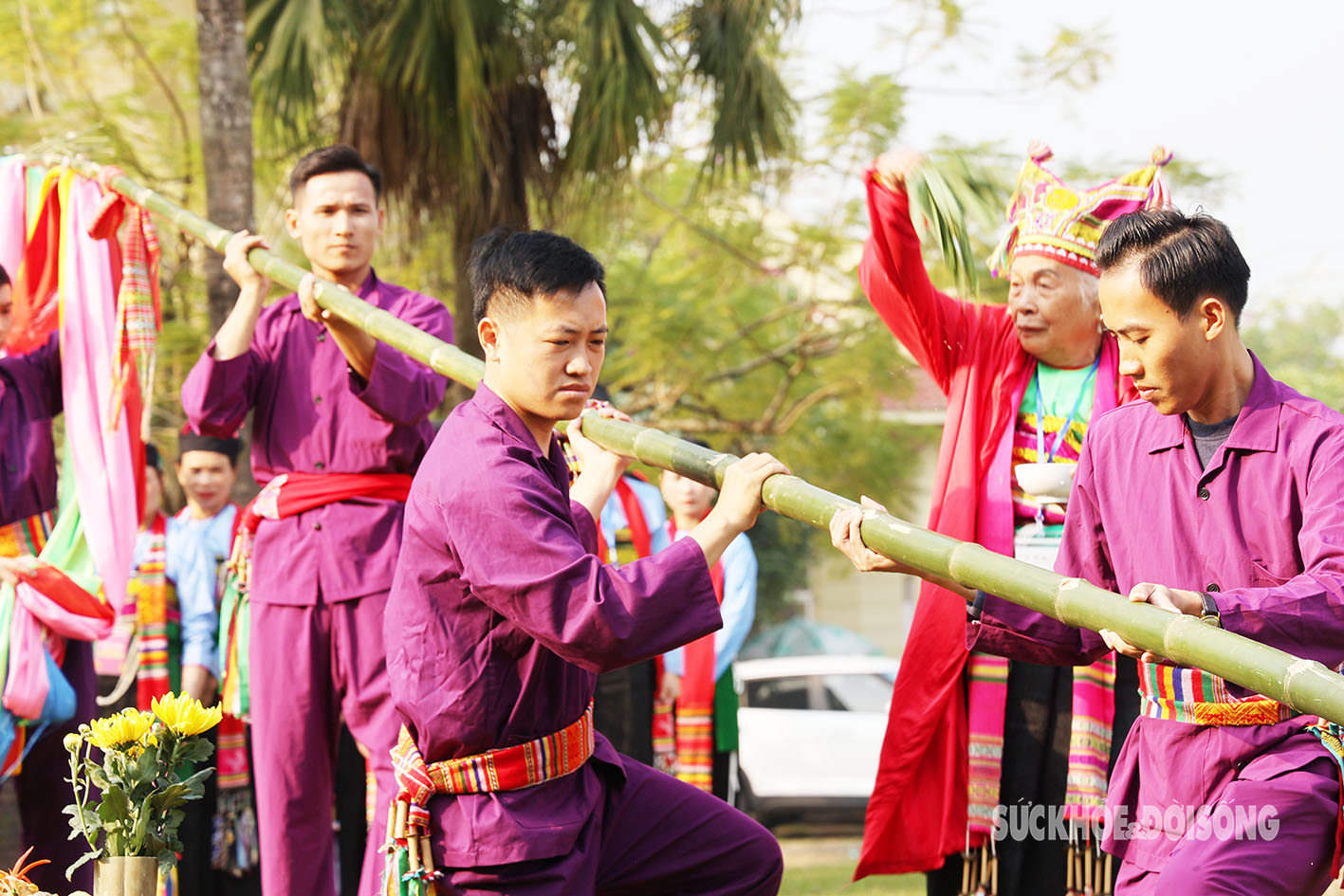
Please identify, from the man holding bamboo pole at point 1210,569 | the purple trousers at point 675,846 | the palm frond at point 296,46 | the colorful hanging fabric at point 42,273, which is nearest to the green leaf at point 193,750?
the purple trousers at point 675,846

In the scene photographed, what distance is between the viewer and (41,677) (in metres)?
4.09

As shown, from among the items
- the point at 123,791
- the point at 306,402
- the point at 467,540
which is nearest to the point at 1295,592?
the point at 467,540

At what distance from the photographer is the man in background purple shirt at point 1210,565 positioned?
2.45 metres

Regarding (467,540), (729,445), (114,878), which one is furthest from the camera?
(729,445)

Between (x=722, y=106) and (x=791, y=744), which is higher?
(x=722, y=106)

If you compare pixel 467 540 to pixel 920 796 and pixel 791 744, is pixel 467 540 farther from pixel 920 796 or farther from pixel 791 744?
pixel 791 744

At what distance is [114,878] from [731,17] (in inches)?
274

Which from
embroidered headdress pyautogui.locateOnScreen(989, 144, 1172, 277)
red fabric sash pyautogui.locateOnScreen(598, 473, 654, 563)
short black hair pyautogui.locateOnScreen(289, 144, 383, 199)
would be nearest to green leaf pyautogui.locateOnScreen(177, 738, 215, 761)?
short black hair pyautogui.locateOnScreen(289, 144, 383, 199)

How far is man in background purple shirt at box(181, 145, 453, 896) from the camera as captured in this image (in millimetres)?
3697

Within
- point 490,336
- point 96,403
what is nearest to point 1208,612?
point 490,336

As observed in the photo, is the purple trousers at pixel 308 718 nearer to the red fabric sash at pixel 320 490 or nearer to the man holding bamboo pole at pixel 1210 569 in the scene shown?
the red fabric sash at pixel 320 490

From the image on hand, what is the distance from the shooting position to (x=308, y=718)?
372cm

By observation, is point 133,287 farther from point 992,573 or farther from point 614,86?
point 614,86

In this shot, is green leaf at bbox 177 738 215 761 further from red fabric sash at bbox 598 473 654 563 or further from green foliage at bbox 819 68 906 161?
green foliage at bbox 819 68 906 161
